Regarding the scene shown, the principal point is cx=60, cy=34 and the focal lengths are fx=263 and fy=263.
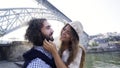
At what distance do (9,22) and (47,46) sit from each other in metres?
31.2

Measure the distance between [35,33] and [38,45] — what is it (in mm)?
99

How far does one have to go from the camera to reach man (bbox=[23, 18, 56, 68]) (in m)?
1.92

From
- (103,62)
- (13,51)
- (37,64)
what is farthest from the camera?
(103,62)

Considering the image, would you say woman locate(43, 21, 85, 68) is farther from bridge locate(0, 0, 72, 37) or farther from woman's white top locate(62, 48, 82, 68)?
bridge locate(0, 0, 72, 37)

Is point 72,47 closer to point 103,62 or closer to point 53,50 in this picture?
point 53,50

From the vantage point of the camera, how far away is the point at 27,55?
1.99 meters

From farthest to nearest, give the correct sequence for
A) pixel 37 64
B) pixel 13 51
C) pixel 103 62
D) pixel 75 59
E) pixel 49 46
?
pixel 103 62, pixel 13 51, pixel 75 59, pixel 49 46, pixel 37 64

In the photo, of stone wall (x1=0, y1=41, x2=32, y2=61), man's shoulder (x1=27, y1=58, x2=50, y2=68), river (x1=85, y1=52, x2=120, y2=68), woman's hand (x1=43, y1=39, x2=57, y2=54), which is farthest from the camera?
river (x1=85, y1=52, x2=120, y2=68)

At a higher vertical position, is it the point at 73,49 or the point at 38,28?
the point at 38,28

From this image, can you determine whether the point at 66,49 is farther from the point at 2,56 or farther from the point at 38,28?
the point at 2,56

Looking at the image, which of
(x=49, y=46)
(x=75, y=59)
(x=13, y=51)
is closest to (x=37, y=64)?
(x=49, y=46)

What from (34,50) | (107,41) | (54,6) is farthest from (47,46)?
(107,41)

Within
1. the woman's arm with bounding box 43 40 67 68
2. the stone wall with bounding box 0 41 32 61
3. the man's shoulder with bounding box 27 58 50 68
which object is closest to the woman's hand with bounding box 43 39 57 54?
the woman's arm with bounding box 43 40 67 68

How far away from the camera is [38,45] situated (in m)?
2.09
